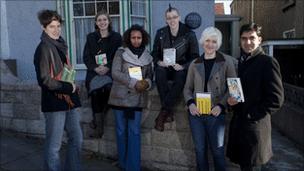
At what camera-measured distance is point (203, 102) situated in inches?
144

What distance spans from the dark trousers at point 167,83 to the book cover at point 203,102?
15.3 inches

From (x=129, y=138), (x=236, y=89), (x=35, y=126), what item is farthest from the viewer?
(x=35, y=126)

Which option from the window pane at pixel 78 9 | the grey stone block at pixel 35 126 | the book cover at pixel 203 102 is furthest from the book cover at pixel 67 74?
the window pane at pixel 78 9

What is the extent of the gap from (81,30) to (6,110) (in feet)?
11.2

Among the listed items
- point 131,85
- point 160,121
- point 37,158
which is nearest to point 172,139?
point 160,121

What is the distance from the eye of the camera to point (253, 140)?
Result: 3.29 metres

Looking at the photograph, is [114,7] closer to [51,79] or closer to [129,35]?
[129,35]

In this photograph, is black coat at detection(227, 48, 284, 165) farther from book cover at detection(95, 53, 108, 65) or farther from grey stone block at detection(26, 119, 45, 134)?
grey stone block at detection(26, 119, 45, 134)

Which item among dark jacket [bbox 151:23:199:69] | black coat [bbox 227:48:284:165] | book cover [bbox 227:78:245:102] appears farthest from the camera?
dark jacket [bbox 151:23:199:69]

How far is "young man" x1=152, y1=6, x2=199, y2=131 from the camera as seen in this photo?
159 inches

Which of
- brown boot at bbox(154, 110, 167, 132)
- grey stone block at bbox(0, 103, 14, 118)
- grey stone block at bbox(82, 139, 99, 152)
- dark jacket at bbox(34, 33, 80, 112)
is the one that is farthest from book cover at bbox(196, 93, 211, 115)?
grey stone block at bbox(0, 103, 14, 118)

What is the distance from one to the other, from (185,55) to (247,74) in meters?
1.05

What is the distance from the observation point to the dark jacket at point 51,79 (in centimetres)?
348

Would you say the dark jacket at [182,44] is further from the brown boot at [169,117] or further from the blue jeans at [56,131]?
the blue jeans at [56,131]
